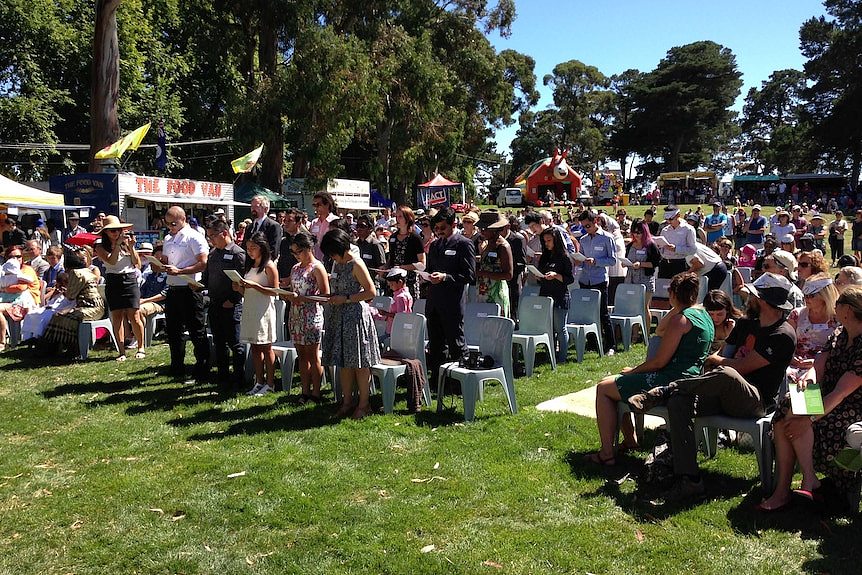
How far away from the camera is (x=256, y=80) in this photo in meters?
26.4

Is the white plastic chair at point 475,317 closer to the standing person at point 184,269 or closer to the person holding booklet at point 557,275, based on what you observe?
the person holding booklet at point 557,275

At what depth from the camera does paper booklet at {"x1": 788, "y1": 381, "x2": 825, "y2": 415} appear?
3494 millimetres

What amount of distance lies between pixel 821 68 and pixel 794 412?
5557cm

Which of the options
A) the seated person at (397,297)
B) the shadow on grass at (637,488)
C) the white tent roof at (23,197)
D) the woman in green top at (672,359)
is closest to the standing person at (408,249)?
the seated person at (397,297)

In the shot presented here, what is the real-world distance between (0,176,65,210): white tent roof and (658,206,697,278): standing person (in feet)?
41.6

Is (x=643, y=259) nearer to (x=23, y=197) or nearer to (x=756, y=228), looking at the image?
(x=756, y=228)

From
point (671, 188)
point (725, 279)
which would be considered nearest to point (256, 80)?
point (725, 279)

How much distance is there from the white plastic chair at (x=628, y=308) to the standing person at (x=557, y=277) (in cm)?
87

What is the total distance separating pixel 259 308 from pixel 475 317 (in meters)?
2.11

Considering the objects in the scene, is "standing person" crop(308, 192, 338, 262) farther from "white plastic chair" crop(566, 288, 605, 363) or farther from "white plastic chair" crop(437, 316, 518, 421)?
"white plastic chair" crop(566, 288, 605, 363)

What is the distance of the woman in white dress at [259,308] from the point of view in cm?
643

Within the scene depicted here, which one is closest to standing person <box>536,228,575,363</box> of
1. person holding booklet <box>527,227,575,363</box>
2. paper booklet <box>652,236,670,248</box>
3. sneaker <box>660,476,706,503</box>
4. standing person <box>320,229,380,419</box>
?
person holding booklet <box>527,227,575,363</box>

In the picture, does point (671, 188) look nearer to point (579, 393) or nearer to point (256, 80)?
point (256, 80)

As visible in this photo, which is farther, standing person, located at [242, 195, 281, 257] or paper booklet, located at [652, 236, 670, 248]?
paper booklet, located at [652, 236, 670, 248]
